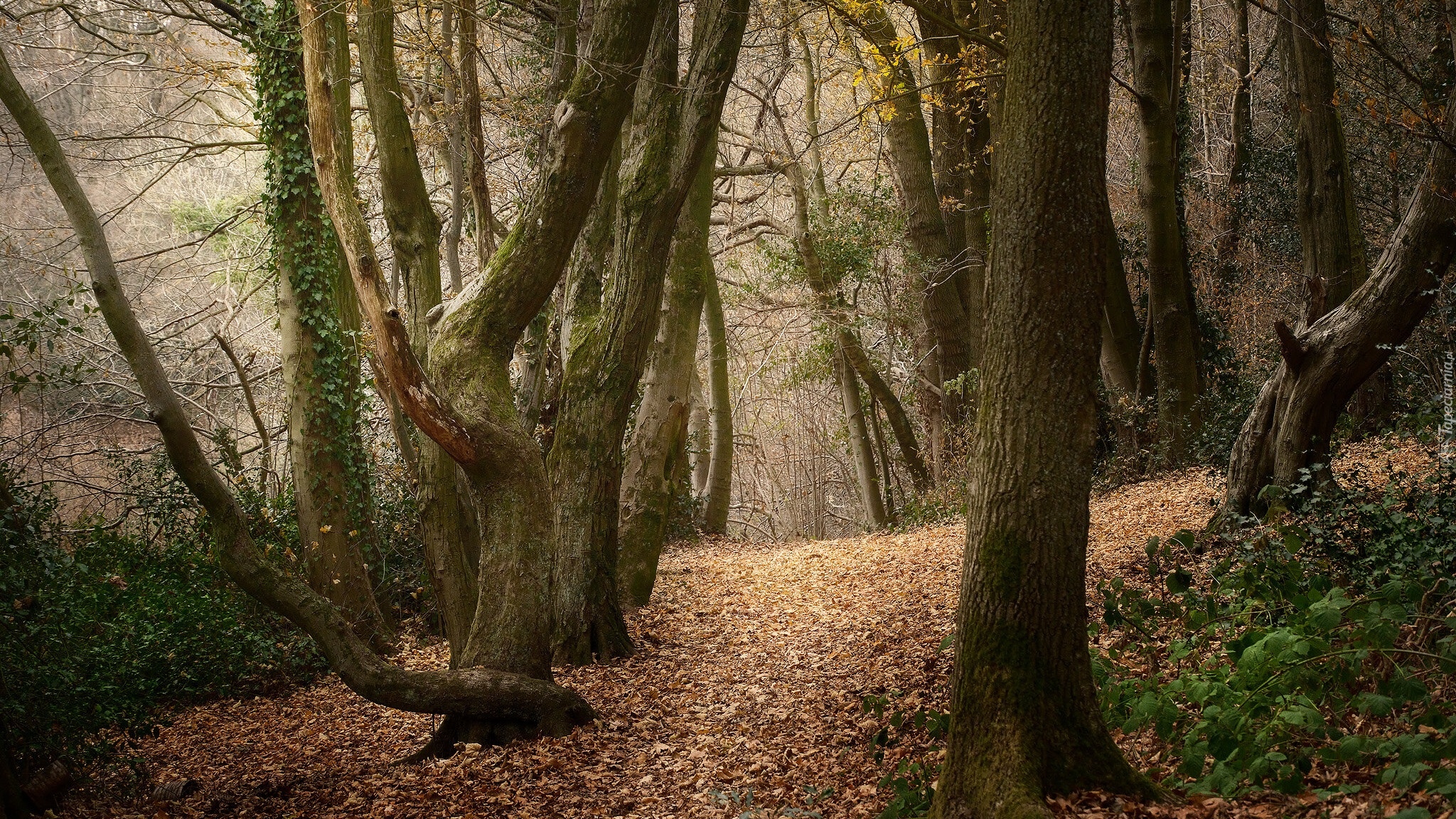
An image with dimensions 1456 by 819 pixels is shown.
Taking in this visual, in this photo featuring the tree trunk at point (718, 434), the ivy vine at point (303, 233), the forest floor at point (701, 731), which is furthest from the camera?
the tree trunk at point (718, 434)

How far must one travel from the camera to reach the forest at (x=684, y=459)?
3.66 meters

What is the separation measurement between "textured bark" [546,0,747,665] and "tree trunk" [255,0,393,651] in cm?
276

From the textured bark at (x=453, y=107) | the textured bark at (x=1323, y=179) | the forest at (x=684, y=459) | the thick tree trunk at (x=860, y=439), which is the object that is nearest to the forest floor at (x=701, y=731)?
the forest at (x=684, y=459)

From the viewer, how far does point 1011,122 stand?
374 cm

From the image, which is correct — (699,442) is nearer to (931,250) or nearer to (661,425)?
(931,250)

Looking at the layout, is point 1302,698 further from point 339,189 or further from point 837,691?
point 339,189

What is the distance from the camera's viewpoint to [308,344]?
9.34 metres

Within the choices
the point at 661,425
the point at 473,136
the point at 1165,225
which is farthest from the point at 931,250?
the point at 473,136

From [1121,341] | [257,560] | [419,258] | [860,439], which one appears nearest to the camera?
[257,560]

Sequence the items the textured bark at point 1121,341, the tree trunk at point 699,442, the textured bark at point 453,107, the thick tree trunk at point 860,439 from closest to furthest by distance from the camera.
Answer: the textured bark at point 453,107 → the textured bark at point 1121,341 → the thick tree trunk at point 860,439 → the tree trunk at point 699,442

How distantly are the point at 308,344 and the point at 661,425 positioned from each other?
3406 mm

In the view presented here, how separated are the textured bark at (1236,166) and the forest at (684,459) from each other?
86mm

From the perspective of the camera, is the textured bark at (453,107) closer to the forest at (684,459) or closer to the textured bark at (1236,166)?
the forest at (684,459)

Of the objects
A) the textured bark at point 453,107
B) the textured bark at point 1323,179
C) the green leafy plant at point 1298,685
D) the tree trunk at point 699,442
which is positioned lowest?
the green leafy plant at point 1298,685
